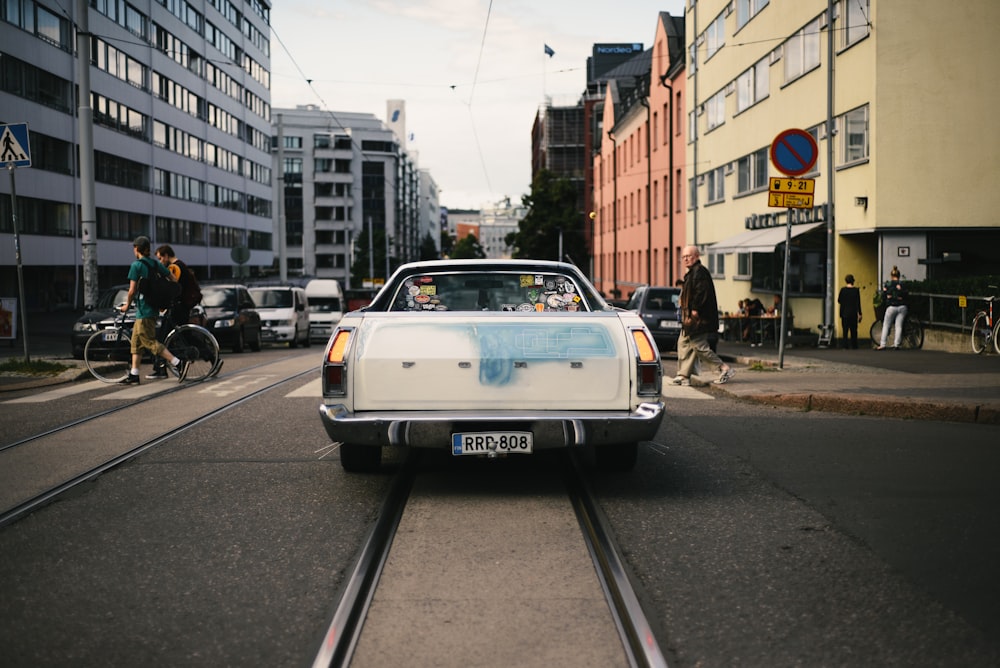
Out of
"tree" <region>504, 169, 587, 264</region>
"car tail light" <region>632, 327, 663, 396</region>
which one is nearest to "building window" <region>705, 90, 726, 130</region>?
"car tail light" <region>632, 327, 663, 396</region>

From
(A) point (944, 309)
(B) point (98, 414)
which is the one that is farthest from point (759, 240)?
(B) point (98, 414)

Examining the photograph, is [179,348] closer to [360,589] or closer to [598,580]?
[360,589]

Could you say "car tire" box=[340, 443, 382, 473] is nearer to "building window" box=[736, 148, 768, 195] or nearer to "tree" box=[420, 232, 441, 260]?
"building window" box=[736, 148, 768, 195]

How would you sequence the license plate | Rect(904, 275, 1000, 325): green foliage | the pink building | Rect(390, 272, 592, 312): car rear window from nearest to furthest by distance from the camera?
the license plate, Rect(390, 272, 592, 312): car rear window, Rect(904, 275, 1000, 325): green foliage, the pink building

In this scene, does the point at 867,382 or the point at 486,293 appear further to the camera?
the point at 867,382

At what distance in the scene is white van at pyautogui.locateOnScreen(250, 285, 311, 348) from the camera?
88.3 ft

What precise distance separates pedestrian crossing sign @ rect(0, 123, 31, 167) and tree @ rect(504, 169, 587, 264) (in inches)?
2766

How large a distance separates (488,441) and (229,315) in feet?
56.8

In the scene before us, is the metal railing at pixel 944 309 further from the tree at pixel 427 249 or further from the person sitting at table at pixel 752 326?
the tree at pixel 427 249

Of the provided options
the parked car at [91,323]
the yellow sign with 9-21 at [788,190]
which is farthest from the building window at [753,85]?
the parked car at [91,323]

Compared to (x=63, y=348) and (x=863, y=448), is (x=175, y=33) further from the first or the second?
(x=863, y=448)

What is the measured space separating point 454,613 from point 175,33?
6423cm

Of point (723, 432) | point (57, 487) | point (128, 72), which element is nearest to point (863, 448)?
point (723, 432)

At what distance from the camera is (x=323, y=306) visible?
34750mm
